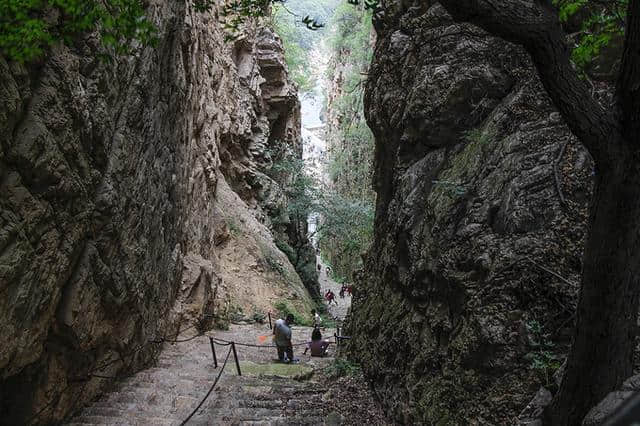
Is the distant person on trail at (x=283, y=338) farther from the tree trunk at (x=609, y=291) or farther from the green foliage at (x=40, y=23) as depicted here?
the tree trunk at (x=609, y=291)

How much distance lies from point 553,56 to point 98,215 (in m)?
5.54

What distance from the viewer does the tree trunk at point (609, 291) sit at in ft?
10.1

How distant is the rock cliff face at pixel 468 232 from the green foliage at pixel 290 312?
874 centimetres

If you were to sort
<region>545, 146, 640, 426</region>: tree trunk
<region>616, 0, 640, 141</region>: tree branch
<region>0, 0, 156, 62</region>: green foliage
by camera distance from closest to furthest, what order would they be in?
1. <region>616, 0, 640, 141</region>: tree branch
2. <region>545, 146, 640, 426</region>: tree trunk
3. <region>0, 0, 156, 62</region>: green foliage

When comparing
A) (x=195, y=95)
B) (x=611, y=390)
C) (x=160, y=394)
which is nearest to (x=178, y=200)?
(x=195, y=95)

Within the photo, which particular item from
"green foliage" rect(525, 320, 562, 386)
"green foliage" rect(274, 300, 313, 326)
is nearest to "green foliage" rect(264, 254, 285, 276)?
"green foliage" rect(274, 300, 313, 326)

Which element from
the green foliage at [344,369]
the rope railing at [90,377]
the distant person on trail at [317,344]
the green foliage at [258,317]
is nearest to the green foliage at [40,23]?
the rope railing at [90,377]

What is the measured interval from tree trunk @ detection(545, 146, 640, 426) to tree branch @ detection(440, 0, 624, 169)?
123 millimetres

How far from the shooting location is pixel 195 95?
13750 mm

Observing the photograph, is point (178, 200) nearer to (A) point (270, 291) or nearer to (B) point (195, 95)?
(B) point (195, 95)

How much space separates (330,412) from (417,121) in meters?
→ 4.94

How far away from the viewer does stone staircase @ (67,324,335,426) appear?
627cm

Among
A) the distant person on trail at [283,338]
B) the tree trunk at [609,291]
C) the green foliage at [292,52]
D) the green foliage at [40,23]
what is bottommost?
the distant person on trail at [283,338]

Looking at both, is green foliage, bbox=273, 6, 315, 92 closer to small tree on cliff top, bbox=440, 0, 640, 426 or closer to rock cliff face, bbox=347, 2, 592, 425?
rock cliff face, bbox=347, 2, 592, 425
